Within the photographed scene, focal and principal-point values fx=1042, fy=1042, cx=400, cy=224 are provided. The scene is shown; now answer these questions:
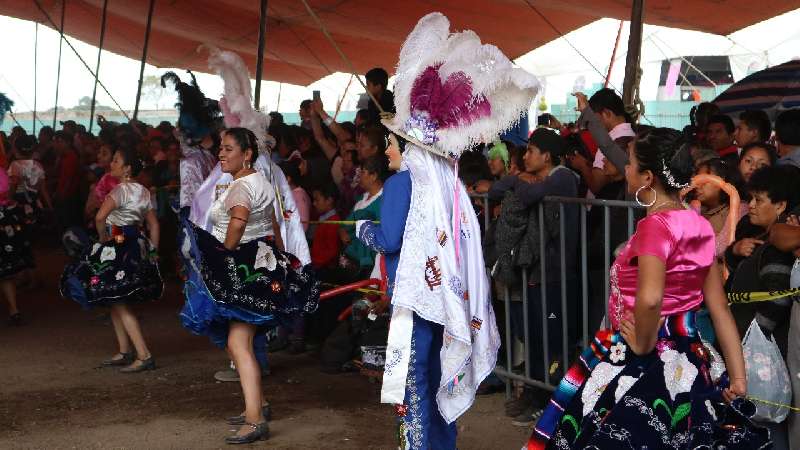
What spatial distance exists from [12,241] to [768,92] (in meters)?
6.55

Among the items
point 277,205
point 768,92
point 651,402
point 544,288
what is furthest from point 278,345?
point 651,402

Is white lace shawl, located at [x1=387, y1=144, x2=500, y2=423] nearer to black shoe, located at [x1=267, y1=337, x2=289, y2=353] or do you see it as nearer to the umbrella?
black shoe, located at [x1=267, y1=337, x2=289, y2=353]

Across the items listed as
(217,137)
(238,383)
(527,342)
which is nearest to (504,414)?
(527,342)

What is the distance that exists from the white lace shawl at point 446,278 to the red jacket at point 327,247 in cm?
332

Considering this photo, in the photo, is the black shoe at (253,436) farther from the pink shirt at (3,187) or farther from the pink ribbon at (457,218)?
the pink shirt at (3,187)

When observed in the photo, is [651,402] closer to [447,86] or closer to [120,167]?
[447,86]

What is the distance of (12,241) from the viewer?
29.6ft

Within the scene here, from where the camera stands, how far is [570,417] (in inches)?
136

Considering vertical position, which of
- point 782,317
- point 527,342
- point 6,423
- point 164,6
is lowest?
point 6,423

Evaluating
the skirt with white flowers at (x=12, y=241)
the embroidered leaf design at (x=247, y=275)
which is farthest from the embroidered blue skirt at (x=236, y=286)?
the skirt with white flowers at (x=12, y=241)

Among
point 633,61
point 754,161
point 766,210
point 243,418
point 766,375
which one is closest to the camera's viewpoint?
point 766,375

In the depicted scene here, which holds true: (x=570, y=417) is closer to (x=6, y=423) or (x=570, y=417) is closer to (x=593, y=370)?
(x=593, y=370)

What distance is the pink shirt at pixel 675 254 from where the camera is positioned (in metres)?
3.33

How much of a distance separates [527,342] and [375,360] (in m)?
1.07
